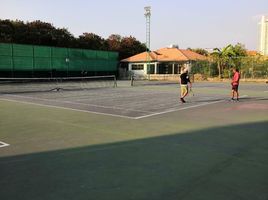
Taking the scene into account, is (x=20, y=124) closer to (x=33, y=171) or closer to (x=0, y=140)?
(x=0, y=140)

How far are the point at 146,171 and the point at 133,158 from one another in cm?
85

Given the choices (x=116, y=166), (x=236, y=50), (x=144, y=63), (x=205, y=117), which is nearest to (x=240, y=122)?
(x=205, y=117)

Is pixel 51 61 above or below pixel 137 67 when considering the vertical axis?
above

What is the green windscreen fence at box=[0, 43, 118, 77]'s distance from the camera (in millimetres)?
44562

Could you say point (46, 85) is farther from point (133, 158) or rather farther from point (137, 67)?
point (133, 158)

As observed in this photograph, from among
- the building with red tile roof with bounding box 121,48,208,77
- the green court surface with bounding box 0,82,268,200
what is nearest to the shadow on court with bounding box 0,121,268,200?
the green court surface with bounding box 0,82,268,200

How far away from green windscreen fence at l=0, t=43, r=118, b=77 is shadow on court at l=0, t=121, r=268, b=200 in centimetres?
3994

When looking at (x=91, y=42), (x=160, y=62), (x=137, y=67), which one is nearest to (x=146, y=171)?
(x=160, y=62)

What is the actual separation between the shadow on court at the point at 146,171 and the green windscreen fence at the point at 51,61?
1572 inches

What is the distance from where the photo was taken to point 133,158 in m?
6.61

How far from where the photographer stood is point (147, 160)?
648 cm

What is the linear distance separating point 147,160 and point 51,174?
1780 mm

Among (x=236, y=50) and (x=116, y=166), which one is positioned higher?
(x=236, y=50)

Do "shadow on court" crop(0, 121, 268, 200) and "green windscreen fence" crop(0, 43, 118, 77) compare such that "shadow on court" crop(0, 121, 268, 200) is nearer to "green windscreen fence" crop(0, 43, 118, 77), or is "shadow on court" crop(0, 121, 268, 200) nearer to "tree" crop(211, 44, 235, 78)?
"green windscreen fence" crop(0, 43, 118, 77)
